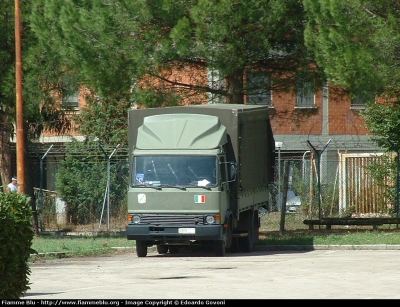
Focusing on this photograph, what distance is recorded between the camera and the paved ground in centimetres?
1291

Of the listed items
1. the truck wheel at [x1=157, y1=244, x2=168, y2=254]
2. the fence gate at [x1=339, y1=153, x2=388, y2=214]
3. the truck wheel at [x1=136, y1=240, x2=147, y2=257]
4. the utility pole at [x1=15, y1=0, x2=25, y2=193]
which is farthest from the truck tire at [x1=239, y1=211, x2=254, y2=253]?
the fence gate at [x1=339, y1=153, x2=388, y2=214]

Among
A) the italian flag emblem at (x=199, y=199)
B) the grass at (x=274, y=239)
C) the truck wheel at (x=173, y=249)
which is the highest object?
the italian flag emblem at (x=199, y=199)

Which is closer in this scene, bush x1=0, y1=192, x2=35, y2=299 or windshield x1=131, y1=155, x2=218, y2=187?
bush x1=0, y1=192, x2=35, y2=299

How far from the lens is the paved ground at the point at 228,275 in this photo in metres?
12.9

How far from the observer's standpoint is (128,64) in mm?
25906

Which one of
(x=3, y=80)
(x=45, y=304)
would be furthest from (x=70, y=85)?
(x=45, y=304)

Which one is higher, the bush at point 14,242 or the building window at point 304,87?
the building window at point 304,87

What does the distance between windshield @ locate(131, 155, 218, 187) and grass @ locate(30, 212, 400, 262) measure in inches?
107

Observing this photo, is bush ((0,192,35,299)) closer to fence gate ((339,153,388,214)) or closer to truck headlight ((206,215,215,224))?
truck headlight ((206,215,215,224))

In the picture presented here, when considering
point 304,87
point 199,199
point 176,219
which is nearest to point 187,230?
point 176,219

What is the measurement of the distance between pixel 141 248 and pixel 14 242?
9892mm

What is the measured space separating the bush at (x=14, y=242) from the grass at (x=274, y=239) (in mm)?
8459

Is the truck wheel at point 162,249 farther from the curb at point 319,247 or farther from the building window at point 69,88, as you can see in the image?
the building window at point 69,88

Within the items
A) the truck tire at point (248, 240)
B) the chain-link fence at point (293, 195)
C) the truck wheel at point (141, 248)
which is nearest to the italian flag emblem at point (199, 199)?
the truck wheel at point (141, 248)
